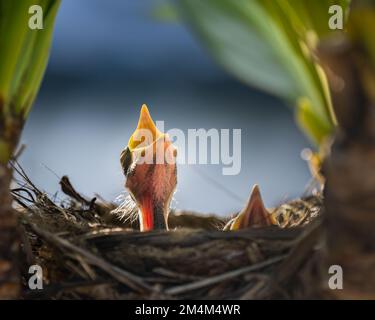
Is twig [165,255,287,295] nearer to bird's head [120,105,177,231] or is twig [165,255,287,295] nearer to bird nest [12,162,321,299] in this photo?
bird nest [12,162,321,299]

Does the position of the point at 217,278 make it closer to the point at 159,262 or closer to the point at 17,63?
the point at 159,262

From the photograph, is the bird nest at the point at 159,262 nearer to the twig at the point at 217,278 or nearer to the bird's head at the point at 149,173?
the twig at the point at 217,278

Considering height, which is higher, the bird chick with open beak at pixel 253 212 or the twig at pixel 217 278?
the bird chick with open beak at pixel 253 212

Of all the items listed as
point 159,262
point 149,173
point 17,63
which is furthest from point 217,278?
point 149,173

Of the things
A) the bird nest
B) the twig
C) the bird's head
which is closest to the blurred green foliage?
the bird nest

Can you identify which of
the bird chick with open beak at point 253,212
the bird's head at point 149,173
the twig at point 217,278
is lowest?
the twig at point 217,278

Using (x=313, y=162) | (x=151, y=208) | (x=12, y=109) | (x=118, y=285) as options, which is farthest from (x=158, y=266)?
(x=151, y=208)

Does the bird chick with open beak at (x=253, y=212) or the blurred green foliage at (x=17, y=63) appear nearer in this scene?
the blurred green foliage at (x=17, y=63)

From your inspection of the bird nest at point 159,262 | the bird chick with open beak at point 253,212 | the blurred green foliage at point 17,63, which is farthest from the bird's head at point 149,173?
the blurred green foliage at point 17,63

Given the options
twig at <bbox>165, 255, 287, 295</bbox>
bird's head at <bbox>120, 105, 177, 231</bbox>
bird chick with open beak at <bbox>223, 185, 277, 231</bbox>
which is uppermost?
bird's head at <bbox>120, 105, 177, 231</bbox>
